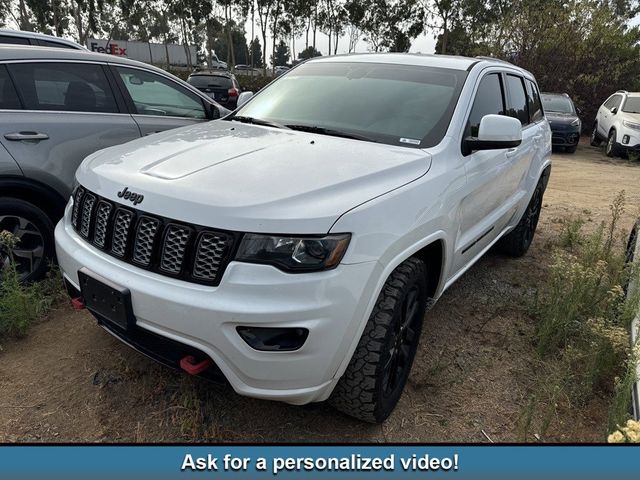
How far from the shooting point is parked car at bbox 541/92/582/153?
13047mm

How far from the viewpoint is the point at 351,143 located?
264 cm

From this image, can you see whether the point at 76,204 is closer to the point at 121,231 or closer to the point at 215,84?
the point at 121,231

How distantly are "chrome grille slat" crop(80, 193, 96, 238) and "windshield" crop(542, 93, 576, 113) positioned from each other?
13.6 metres

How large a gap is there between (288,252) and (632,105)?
14006mm

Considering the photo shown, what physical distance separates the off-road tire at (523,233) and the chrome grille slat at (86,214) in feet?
11.8

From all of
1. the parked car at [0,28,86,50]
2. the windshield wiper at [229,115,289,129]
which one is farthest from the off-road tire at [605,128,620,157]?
the parked car at [0,28,86,50]

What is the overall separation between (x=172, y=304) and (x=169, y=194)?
0.44 m

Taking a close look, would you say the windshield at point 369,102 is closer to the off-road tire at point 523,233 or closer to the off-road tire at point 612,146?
the off-road tire at point 523,233

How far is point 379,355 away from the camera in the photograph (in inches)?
81.3

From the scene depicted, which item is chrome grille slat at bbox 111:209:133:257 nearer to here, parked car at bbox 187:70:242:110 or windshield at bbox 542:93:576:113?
parked car at bbox 187:70:242:110

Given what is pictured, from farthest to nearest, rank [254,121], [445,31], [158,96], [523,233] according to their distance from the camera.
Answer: [445,31] < [523,233] < [158,96] < [254,121]

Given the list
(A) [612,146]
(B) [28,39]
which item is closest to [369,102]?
(B) [28,39]

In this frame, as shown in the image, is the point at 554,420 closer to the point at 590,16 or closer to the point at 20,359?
the point at 20,359
